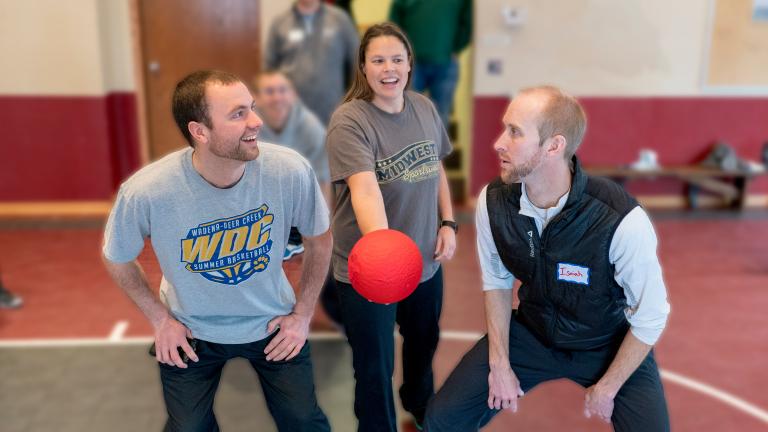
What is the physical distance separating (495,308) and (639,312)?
1.74 feet

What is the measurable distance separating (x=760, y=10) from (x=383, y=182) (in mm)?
5767

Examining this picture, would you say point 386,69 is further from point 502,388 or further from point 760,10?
point 760,10

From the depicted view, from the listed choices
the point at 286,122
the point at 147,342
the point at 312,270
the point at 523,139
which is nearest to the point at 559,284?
the point at 523,139

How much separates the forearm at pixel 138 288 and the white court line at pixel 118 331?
189 cm

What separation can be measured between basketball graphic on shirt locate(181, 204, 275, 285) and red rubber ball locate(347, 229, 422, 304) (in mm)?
408

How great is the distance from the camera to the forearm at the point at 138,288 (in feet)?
7.77

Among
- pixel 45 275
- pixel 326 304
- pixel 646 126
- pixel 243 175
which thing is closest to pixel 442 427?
pixel 243 175

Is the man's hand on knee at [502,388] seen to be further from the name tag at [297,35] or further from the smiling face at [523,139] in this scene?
the name tag at [297,35]

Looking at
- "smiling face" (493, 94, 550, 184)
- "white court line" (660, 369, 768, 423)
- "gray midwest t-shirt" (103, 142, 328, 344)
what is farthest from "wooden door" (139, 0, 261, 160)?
"smiling face" (493, 94, 550, 184)

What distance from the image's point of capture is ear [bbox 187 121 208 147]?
7.41 ft

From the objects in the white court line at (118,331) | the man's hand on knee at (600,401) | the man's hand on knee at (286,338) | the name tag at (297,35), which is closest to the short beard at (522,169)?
the man's hand on knee at (600,401)

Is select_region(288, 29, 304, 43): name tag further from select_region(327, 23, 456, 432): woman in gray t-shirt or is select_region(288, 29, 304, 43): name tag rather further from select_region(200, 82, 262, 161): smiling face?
select_region(200, 82, 262, 161): smiling face

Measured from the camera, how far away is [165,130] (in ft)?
23.0

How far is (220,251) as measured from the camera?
2.38 m
